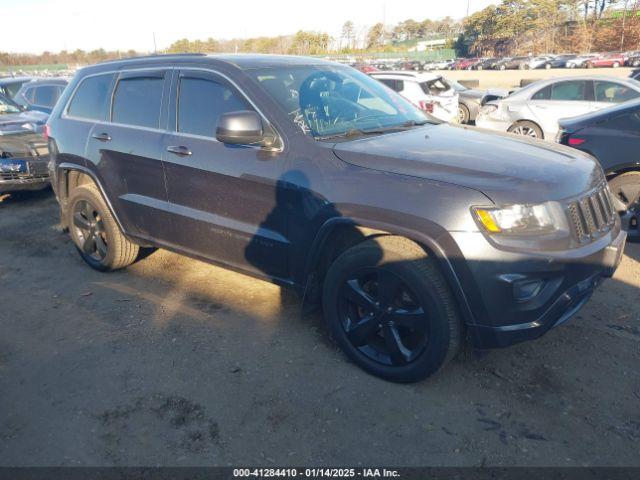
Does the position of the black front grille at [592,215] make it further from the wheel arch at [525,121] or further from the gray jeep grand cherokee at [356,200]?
the wheel arch at [525,121]

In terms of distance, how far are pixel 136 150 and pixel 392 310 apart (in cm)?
239

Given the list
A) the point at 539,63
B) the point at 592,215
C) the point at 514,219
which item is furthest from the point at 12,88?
the point at 539,63

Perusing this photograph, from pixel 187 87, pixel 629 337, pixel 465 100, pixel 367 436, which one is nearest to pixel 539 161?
pixel 629 337

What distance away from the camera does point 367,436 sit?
2619mm

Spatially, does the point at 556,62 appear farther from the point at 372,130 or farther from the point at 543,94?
the point at 372,130

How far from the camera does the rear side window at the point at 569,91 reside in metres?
9.38

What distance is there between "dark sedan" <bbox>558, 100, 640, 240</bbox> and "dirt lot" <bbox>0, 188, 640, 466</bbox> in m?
1.39

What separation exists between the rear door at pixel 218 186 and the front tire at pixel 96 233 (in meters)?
0.85

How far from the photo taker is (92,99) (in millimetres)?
4574

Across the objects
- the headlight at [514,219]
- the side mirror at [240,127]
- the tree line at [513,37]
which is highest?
the tree line at [513,37]

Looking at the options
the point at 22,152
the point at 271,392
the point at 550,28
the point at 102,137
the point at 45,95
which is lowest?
the point at 271,392

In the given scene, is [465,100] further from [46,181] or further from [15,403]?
[15,403]

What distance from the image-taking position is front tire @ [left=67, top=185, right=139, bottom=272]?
4.52 metres

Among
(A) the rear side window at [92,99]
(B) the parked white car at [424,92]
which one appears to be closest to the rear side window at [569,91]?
(B) the parked white car at [424,92]
